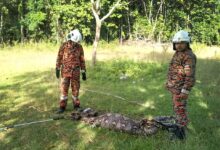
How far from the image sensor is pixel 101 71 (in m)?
18.0

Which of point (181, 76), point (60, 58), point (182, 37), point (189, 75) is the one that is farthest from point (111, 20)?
point (189, 75)

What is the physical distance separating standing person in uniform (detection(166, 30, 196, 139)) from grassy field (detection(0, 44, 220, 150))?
0.45 m

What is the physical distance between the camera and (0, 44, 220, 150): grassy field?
28.1 ft

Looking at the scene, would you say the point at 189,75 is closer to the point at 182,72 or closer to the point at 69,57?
the point at 182,72

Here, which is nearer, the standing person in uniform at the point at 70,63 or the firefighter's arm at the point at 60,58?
the standing person in uniform at the point at 70,63

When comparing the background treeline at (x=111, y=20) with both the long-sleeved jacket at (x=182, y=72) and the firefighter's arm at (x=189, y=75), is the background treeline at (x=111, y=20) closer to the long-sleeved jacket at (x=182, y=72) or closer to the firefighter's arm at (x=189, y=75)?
the long-sleeved jacket at (x=182, y=72)

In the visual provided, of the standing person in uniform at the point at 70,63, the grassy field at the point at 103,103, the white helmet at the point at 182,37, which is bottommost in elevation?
the grassy field at the point at 103,103

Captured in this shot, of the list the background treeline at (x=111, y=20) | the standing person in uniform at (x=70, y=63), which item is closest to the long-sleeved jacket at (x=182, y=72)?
the standing person in uniform at (x=70, y=63)

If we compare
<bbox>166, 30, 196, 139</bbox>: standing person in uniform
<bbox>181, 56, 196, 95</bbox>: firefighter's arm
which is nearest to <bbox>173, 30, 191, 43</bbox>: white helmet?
<bbox>166, 30, 196, 139</bbox>: standing person in uniform

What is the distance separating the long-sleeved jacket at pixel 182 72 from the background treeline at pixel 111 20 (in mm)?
21473

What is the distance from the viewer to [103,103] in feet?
40.7

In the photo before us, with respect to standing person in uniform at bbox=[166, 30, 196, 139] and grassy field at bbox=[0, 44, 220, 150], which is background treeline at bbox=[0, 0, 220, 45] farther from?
standing person in uniform at bbox=[166, 30, 196, 139]

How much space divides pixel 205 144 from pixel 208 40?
28251 millimetres

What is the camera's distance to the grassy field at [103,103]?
28.1 ft
